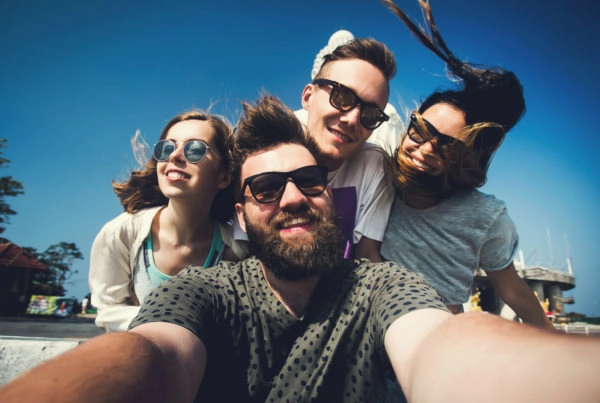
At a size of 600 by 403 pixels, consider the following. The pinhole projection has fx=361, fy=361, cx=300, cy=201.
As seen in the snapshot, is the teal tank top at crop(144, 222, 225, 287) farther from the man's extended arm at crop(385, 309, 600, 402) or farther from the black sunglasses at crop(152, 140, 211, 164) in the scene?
the man's extended arm at crop(385, 309, 600, 402)

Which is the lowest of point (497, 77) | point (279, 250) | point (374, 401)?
point (374, 401)

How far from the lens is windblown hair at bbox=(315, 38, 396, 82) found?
10.6ft

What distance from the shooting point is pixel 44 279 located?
113 feet

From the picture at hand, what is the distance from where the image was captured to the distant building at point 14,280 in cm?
2495

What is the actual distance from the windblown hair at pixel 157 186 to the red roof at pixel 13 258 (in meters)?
29.3

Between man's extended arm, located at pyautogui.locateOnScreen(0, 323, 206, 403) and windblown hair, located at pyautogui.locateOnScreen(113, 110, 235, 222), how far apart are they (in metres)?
1.94

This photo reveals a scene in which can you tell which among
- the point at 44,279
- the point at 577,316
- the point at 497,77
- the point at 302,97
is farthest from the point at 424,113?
the point at 44,279

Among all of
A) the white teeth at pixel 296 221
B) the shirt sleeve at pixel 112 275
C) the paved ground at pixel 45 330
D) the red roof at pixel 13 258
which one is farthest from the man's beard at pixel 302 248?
the red roof at pixel 13 258

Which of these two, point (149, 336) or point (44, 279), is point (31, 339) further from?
point (44, 279)

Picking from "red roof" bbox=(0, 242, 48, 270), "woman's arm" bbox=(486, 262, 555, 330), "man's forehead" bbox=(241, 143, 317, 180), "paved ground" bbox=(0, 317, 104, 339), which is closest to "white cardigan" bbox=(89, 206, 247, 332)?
"man's forehead" bbox=(241, 143, 317, 180)

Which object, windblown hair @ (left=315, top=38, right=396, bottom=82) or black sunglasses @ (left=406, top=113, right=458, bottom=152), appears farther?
windblown hair @ (left=315, top=38, right=396, bottom=82)

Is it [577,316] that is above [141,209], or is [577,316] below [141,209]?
below

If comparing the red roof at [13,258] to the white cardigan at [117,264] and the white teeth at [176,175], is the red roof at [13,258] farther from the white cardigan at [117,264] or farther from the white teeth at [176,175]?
the white teeth at [176,175]

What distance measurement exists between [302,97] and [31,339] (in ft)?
10.8
